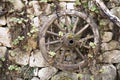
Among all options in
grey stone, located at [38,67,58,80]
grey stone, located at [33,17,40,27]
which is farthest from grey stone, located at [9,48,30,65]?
grey stone, located at [33,17,40,27]

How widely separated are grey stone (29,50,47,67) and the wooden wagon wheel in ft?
0.56

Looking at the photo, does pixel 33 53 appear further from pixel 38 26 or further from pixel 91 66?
pixel 91 66

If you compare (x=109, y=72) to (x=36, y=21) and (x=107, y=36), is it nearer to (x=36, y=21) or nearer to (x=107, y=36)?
(x=107, y=36)

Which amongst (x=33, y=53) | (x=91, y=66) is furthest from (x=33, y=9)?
(x=91, y=66)

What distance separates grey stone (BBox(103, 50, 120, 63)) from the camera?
17.2 feet

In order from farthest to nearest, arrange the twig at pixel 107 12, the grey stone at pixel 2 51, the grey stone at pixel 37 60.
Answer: the grey stone at pixel 2 51, the grey stone at pixel 37 60, the twig at pixel 107 12

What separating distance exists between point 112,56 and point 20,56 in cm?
144

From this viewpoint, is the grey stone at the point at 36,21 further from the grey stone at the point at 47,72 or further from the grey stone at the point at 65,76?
the grey stone at the point at 65,76

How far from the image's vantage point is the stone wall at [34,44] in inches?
206

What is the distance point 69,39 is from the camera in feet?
16.9

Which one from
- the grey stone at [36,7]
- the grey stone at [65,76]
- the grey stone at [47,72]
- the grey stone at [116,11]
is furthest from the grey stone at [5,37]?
the grey stone at [116,11]

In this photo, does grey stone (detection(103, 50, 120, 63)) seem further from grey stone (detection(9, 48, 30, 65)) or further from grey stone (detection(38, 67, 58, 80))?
grey stone (detection(9, 48, 30, 65))

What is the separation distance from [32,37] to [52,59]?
471 millimetres

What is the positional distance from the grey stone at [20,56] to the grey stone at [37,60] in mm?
87
